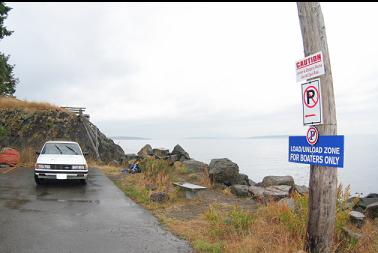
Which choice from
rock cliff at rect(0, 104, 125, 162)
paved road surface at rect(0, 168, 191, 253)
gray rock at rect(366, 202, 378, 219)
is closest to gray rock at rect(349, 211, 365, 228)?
gray rock at rect(366, 202, 378, 219)

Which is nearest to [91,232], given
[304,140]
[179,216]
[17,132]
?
[179,216]

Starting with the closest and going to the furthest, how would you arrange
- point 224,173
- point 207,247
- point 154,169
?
point 207,247 → point 224,173 → point 154,169

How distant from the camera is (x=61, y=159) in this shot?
45.8 feet

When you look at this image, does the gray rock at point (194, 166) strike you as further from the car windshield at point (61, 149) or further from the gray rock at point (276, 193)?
the gray rock at point (276, 193)

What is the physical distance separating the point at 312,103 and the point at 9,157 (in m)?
18.4

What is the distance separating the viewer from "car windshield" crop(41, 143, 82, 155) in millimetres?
15008

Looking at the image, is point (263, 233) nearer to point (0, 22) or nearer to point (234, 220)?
point (234, 220)

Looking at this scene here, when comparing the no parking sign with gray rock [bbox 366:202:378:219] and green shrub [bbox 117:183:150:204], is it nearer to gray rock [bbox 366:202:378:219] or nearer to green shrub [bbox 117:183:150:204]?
green shrub [bbox 117:183:150:204]

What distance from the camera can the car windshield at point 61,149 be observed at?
49.2ft

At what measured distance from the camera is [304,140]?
6.06 m

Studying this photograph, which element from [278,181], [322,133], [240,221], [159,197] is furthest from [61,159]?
[322,133]

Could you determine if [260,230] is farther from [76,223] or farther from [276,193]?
[276,193]

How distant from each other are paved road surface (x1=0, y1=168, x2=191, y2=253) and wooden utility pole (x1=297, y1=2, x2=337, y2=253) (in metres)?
2.37

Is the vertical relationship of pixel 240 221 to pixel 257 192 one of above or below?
below
